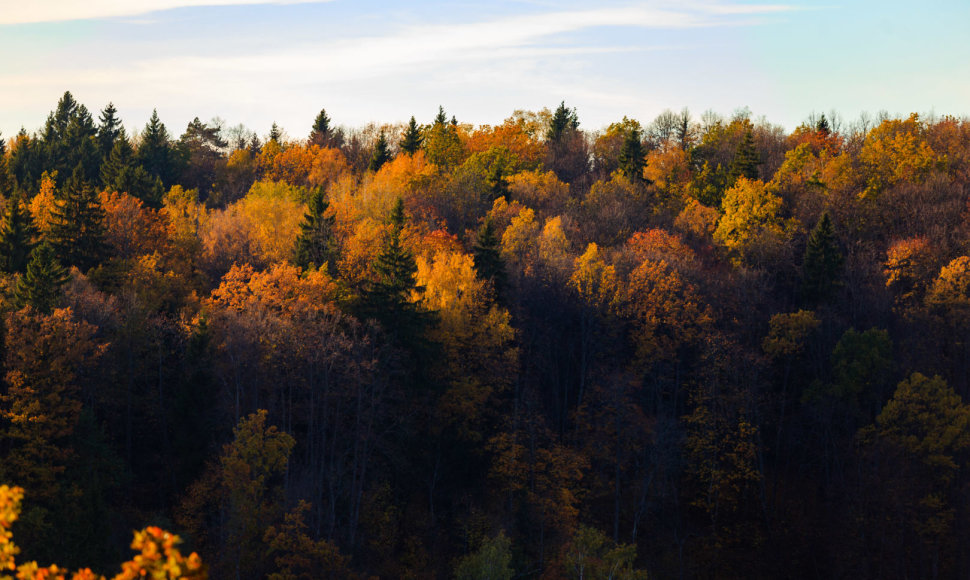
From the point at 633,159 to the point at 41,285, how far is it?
58913mm

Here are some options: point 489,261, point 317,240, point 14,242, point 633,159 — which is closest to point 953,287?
point 489,261

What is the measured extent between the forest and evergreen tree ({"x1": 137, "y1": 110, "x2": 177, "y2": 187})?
62.2 feet

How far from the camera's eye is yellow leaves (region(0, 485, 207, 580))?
29.6 ft

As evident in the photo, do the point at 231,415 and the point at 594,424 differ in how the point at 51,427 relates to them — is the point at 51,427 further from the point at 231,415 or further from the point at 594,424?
the point at 594,424

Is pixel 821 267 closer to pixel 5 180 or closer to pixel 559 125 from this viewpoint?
pixel 559 125

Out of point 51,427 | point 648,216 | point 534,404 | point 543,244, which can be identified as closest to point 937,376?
point 534,404

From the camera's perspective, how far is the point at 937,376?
153 ft

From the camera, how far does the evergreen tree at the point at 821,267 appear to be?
60781mm

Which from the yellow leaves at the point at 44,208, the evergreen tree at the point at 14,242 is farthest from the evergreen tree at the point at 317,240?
the evergreen tree at the point at 14,242

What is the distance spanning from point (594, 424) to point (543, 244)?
1651cm

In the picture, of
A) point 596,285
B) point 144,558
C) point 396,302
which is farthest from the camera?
point 596,285

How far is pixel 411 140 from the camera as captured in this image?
95.3 meters

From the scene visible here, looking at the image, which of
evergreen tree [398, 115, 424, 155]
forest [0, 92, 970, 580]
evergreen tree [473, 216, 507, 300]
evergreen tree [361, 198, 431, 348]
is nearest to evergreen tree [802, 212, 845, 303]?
forest [0, 92, 970, 580]

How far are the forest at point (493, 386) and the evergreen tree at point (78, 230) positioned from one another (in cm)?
19
